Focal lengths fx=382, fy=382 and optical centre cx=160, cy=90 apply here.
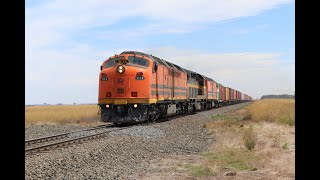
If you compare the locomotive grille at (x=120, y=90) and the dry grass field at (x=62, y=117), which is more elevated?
the locomotive grille at (x=120, y=90)

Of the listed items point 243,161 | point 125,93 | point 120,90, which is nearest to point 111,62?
point 120,90

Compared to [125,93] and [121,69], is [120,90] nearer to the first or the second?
[125,93]

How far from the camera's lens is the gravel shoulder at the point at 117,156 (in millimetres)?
8852

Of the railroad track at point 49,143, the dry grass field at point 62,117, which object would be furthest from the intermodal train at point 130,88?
the dry grass field at point 62,117

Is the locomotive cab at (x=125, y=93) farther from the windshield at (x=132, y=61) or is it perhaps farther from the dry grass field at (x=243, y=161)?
the dry grass field at (x=243, y=161)

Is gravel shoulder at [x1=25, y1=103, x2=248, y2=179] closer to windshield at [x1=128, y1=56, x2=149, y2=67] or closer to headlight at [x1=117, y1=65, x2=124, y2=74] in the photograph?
headlight at [x1=117, y1=65, x2=124, y2=74]

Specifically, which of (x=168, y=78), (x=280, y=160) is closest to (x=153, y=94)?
(x=168, y=78)

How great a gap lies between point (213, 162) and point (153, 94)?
11.2 metres

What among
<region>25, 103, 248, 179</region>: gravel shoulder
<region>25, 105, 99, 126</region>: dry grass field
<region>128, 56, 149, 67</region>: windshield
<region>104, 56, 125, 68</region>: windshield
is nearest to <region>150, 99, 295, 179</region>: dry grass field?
<region>25, 103, 248, 179</region>: gravel shoulder

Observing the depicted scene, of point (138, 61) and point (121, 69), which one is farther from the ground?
point (138, 61)

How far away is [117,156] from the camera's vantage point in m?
11.4

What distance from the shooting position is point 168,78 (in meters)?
25.0

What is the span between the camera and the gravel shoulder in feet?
29.0
